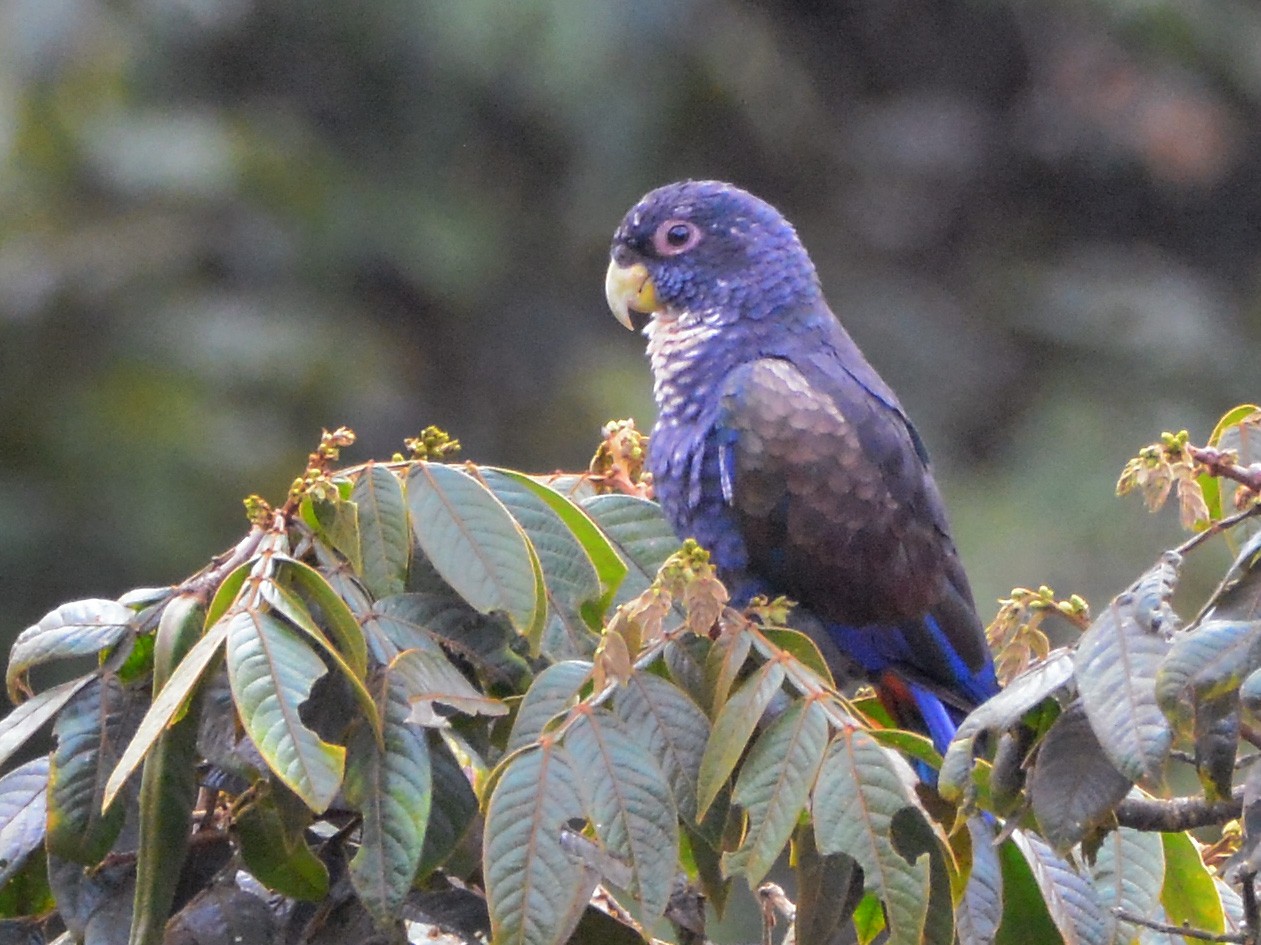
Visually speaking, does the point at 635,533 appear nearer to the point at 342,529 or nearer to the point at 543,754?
the point at 342,529

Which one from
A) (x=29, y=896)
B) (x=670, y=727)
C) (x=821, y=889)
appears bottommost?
(x=29, y=896)

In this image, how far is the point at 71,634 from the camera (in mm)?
1614

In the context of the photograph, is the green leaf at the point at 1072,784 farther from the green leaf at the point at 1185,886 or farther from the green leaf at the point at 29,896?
the green leaf at the point at 29,896

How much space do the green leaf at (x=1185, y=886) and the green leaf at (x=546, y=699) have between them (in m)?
0.66

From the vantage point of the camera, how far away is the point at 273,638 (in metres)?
1.48

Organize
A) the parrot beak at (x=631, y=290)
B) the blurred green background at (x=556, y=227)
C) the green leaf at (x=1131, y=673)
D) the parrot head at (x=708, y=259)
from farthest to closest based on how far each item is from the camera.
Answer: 1. the blurred green background at (x=556, y=227)
2. the parrot beak at (x=631, y=290)
3. the parrot head at (x=708, y=259)
4. the green leaf at (x=1131, y=673)

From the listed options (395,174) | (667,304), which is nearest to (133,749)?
(667,304)

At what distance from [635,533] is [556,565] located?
0.88 ft

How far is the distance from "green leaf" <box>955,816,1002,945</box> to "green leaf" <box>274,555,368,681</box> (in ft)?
1.82

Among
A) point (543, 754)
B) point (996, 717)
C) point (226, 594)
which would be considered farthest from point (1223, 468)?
point (226, 594)

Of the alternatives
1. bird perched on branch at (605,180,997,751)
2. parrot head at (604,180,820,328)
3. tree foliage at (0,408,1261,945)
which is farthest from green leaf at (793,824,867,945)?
parrot head at (604,180,820,328)

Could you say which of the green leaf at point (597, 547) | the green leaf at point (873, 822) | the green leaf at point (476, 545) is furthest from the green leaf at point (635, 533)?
the green leaf at point (873, 822)

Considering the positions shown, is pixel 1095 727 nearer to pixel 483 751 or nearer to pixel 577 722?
pixel 577 722

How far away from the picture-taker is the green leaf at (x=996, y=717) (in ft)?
4.72
